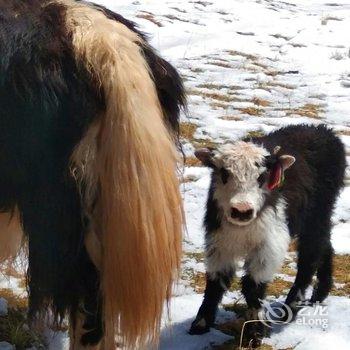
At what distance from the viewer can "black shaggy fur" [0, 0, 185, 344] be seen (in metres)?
2.19

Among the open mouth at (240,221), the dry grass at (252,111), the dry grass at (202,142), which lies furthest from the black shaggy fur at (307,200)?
the dry grass at (252,111)

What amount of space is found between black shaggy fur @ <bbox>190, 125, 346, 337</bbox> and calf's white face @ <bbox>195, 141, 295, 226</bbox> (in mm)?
45

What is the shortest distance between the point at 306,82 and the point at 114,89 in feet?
23.5

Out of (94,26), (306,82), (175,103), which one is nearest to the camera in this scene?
(94,26)

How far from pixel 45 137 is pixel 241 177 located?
4.58 ft

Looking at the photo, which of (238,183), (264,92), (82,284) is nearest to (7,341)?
(82,284)

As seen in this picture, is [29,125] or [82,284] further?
[82,284]

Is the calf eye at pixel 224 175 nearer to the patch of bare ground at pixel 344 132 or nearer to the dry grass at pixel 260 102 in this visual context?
Result: the patch of bare ground at pixel 344 132

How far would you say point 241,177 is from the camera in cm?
342

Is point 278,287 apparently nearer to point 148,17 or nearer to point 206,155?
point 206,155

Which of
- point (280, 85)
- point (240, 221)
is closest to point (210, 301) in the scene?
point (240, 221)

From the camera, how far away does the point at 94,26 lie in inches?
92.0

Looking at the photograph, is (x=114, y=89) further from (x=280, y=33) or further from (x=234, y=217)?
(x=280, y=33)

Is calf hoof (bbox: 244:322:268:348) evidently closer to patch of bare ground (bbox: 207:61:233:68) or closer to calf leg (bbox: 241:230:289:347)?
calf leg (bbox: 241:230:289:347)
